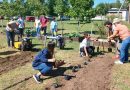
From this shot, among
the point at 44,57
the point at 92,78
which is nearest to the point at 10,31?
the point at 44,57

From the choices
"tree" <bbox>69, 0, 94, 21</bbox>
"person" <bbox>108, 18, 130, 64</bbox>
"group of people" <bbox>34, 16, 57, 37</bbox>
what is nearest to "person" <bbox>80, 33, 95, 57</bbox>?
"person" <bbox>108, 18, 130, 64</bbox>

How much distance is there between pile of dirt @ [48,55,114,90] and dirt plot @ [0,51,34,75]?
286cm

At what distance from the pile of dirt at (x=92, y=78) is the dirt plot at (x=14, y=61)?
2858mm

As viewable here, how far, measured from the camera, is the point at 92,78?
36.8ft

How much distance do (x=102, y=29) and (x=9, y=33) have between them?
7.35 meters

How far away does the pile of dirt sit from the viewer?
10141 mm

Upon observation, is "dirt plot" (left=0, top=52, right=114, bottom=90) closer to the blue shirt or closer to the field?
the field

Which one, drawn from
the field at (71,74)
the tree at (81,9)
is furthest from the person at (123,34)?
the tree at (81,9)

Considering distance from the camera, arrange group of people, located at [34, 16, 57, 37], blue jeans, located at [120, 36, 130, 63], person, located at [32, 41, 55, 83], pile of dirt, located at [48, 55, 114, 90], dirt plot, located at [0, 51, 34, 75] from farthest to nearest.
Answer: group of people, located at [34, 16, 57, 37], blue jeans, located at [120, 36, 130, 63], dirt plot, located at [0, 51, 34, 75], person, located at [32, 41, 55, 83], pile of dirt, located at [48, 55, 114, 90]

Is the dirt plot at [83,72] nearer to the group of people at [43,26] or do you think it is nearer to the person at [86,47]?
the person at [86,47]

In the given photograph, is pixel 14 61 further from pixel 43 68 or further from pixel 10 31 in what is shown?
pixel 10 31

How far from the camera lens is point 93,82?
10.7m

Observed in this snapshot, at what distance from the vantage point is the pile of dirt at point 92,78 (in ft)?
33.3

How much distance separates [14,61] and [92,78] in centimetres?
495
